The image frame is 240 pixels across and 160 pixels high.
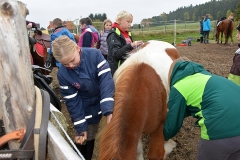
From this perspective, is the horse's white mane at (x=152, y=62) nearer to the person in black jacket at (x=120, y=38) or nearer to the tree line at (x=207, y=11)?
the person in black jacket at (x=120, y=38)

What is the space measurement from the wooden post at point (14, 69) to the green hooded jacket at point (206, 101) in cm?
117

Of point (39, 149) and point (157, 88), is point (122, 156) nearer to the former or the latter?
point (39, 149)

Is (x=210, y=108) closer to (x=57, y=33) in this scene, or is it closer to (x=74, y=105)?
(x=74, y=105)

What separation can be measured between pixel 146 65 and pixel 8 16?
2.01 metres

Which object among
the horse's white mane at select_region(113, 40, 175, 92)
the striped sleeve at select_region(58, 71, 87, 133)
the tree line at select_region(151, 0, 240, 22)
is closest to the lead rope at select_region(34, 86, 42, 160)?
the striped sleeve at select_region(58, 71, 87, 133)

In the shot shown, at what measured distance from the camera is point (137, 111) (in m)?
2.02

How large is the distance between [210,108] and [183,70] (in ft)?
1.28

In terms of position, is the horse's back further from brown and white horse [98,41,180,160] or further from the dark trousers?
the dark trousers

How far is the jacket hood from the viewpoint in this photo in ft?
6.03

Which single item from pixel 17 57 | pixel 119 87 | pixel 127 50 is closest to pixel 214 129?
pixel 119 87

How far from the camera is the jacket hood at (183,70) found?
184 cm

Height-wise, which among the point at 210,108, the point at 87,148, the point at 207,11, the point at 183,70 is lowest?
the point at 87,148

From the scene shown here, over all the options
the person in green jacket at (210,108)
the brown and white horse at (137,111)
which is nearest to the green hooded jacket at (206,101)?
the person in green jacket at (210,108)

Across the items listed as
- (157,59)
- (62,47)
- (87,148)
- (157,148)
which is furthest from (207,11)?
(62,47)
